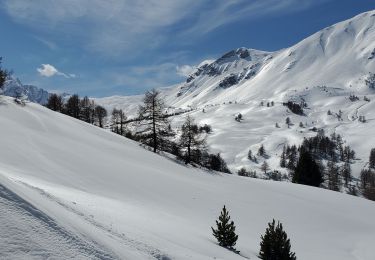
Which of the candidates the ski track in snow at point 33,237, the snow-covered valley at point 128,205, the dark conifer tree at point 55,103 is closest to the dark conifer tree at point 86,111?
the dark conifer tree at point 55,103

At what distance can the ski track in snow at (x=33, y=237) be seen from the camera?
28.2ft

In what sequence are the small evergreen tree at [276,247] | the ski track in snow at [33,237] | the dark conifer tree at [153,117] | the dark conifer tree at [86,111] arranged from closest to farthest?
the ski track in snow at [33,237], the small evergreen tree at [276,247], the dark conifer tree at [153,117], the dark conifer tree at [86,111]

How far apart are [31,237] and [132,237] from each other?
4.89 m

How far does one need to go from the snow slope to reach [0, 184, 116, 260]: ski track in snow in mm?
28

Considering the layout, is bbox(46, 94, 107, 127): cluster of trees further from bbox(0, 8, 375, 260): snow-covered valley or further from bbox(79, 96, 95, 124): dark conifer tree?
bbox(0, 8, 375, 260): snow-covered valley

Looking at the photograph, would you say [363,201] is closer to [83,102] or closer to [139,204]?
[139,204]

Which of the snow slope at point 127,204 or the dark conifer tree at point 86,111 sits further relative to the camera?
the dark conifer tree at point 86,111

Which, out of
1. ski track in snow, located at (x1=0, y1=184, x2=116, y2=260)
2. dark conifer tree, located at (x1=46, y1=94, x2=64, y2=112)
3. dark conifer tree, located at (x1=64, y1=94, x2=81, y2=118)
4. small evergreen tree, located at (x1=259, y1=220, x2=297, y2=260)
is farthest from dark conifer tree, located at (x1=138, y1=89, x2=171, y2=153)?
dark conifer tree, located at (x1=46, y1=94, x2=64, y2=112)

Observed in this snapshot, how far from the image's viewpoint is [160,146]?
55812 millimetres

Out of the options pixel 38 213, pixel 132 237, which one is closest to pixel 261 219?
pixel 132 237

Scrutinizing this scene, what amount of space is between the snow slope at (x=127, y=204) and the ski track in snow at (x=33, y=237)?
0.09 ft

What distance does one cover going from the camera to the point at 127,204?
A: 23578 mm

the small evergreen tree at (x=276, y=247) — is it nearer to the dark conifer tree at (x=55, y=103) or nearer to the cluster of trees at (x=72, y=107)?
the cluster of trees at (x=72, y=107)

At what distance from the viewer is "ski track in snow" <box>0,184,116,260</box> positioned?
8602 mm
